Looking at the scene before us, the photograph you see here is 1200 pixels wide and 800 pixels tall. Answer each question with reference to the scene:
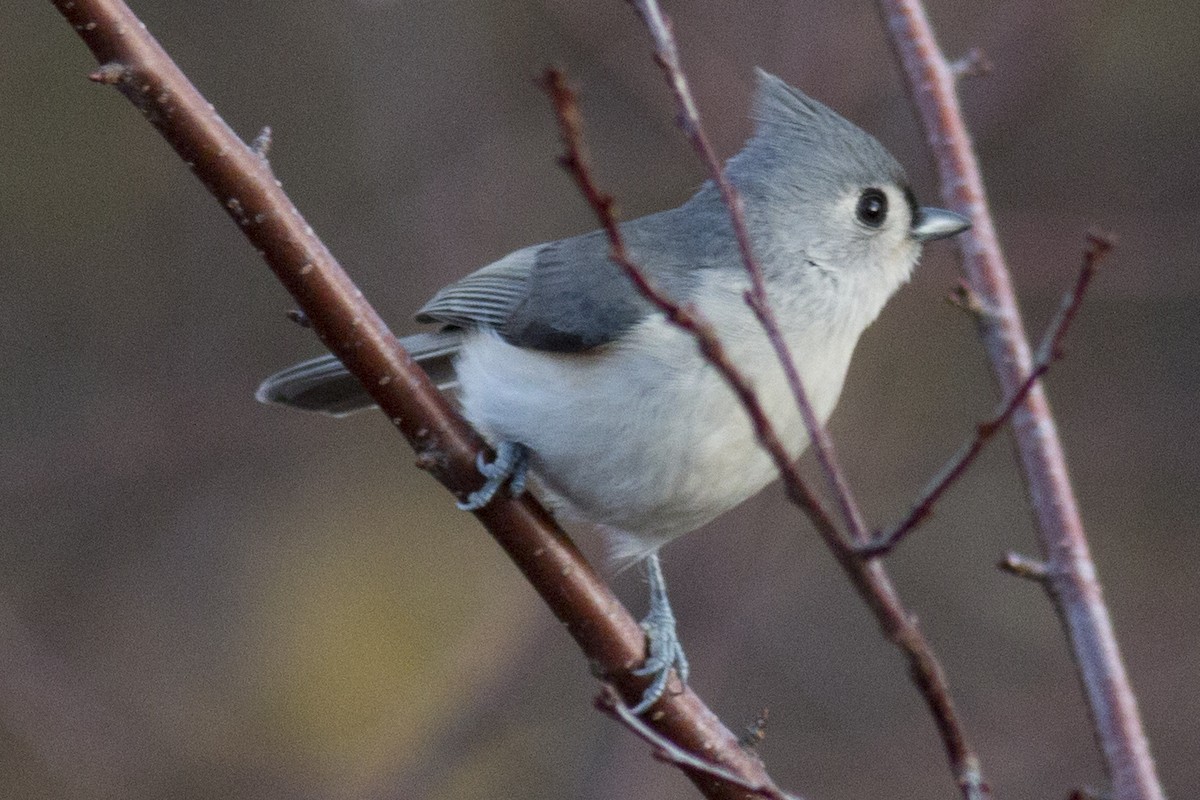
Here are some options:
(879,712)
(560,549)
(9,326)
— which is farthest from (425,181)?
(560,549)

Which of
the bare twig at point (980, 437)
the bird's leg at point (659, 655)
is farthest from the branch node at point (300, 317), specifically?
the bare twig at point (980, 437)

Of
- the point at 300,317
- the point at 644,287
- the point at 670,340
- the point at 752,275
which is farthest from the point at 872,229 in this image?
the point at 644,287

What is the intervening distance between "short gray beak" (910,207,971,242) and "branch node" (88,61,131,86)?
1.61 metres

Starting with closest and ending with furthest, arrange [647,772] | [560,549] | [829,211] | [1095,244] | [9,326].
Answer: [1095,244] → [560,549] → [829,211] → [647,772] → [9,326]

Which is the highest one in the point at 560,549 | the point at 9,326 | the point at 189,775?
the point at 9,326

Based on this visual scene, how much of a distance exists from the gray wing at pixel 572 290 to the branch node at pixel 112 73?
1.03 metres

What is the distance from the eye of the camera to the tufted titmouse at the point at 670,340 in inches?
107

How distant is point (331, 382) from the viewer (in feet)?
11.0

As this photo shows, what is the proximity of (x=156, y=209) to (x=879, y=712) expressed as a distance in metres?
3.49

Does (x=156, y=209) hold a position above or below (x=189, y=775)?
above

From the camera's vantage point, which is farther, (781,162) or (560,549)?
(781,162)

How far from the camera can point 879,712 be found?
5594 mm

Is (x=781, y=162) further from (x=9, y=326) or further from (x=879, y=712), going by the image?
(x=9, y=326)

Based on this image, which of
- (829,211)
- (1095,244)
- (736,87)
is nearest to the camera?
(1095,244)
